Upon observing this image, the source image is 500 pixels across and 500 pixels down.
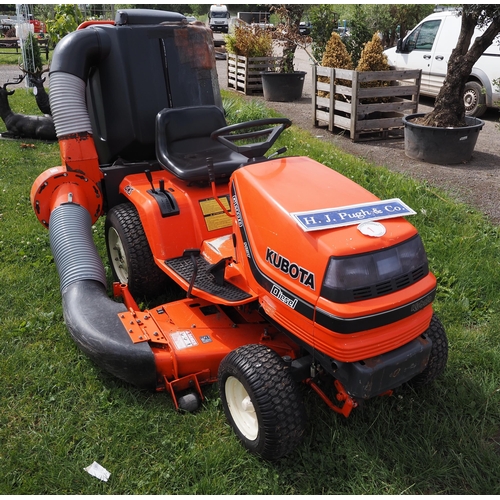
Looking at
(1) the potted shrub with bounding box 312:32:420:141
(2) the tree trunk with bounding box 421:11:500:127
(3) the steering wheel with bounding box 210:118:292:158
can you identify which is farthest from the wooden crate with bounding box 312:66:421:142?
(3) the steering wheel with bounding box 210:118:292:158

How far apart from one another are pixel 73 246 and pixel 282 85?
8.49 m

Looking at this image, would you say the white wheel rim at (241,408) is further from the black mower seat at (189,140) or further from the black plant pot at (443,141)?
the black plant pot at (443,141)

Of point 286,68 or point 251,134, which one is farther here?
point 286,68

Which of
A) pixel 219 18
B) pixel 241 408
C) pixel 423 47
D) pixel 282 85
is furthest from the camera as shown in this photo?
pixel 219 18

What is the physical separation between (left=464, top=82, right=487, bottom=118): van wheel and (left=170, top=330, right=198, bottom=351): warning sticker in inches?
313

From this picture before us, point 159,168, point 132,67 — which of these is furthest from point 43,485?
point 132,67

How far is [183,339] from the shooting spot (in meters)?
2.88

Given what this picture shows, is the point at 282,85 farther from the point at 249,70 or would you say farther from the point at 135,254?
the point at 135,254

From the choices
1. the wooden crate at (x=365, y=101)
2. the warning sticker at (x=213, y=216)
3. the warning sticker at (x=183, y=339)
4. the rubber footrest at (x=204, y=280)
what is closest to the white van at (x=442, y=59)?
the wooden crate at (x=365, y=101)

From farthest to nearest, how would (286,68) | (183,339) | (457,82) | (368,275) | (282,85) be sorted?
(286,68), (282,85), (457,82), (183,339), (368,275)

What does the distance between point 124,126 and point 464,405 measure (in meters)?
2.94

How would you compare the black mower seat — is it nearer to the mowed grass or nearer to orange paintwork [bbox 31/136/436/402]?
orange paintwork [bbox 31/136/436/402]

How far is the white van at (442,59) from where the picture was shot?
9094mm

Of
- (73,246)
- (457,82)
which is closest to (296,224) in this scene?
(73,246)
